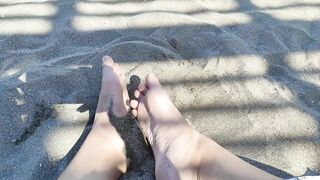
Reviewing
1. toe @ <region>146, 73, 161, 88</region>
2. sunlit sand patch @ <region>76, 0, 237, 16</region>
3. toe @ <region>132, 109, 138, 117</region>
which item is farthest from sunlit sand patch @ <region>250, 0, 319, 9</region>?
toe @ <region>132, 109, 138, 117</region>

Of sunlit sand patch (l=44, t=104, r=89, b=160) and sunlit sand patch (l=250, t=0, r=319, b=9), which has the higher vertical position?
sunlit sand patch (l=250, t=0, r=319, b=9)

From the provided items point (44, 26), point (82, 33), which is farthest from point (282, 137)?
point (44, 26)

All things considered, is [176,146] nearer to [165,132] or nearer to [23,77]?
[165,132]


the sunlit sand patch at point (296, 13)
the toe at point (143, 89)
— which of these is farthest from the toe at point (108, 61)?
the sunlit sand patch at point (296, 13)

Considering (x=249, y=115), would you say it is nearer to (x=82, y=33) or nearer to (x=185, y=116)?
(x=185, y=116)

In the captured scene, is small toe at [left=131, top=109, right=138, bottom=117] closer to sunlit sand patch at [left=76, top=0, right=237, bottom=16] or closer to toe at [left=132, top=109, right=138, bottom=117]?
toe at [left=132, top=109, right=138, bottom=117]

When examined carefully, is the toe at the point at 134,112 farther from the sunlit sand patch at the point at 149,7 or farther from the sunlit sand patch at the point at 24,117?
the sunlit sand patch at the point at 149,7
